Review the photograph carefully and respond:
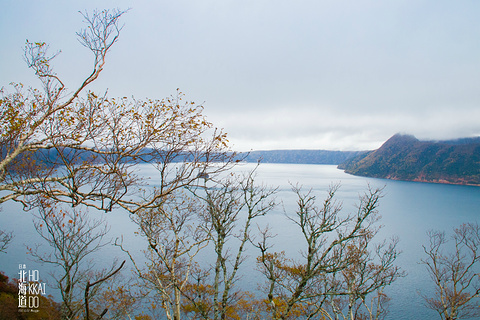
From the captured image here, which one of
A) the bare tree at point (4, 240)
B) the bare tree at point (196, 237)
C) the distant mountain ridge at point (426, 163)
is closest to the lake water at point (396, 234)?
the bare tree at point (4, 240)

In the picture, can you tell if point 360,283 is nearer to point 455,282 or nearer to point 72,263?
point 455,282

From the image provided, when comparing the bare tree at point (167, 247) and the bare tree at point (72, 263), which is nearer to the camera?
the bare tree at point (72, 263)

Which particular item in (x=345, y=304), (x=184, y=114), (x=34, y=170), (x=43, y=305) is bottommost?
(x=345, y=304)

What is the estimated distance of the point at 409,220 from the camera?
42312 mm

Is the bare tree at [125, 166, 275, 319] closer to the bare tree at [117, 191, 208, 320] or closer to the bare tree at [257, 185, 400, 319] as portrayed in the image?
the bare tree at [117, 191, 208, 320]

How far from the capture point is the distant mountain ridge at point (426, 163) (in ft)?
361

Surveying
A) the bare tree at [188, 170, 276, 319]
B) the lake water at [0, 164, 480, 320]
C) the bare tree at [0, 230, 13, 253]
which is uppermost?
the bare tree at [188, 170, 276, 319]

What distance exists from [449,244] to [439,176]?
10096cm

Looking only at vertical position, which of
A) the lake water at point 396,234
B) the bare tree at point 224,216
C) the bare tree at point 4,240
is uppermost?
the bare tree at point 224,216

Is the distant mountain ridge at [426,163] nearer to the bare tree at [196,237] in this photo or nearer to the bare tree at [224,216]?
the bare tree at [196,237]

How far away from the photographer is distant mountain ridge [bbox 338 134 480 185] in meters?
110

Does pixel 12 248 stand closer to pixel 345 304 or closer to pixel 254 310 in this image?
pixel 254 310

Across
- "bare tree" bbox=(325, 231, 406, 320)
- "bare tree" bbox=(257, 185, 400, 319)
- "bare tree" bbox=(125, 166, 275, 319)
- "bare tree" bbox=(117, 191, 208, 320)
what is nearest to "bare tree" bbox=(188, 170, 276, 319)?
"bare tree" bbox=(125, 166, 275, 319)

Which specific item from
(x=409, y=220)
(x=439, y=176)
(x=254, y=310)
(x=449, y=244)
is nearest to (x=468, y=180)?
(x=439, y=176)
